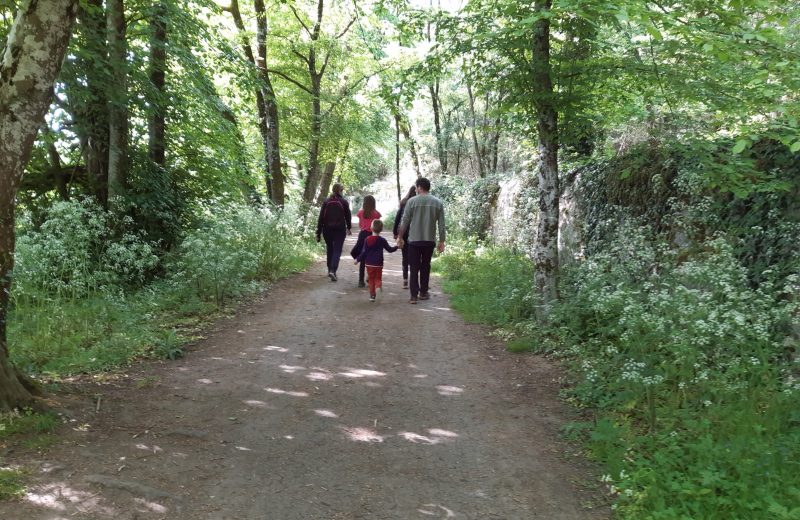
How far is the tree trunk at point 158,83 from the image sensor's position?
8.98 metres

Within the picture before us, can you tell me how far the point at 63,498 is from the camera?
3275 millimetres

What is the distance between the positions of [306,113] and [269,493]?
20005mm

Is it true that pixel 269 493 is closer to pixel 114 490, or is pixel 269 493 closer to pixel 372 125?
pixel 114 490

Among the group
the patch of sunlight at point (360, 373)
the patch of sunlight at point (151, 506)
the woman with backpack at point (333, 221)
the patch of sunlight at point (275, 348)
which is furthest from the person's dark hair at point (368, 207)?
the patch of sunlight at point (151, 506)

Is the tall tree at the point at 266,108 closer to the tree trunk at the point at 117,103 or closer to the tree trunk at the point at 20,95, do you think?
the tree trunk at the point at 117,103

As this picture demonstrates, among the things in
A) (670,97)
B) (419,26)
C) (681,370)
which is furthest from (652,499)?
(419,26)

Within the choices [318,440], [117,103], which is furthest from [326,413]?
[117,103]

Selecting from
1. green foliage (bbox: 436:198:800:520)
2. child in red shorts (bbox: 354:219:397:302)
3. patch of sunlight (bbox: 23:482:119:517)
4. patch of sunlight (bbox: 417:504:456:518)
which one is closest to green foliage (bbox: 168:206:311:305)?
child in red shorts (bbox: 354:219:397:302)

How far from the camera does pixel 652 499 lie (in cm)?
327

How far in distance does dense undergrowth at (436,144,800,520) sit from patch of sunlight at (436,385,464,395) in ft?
3.64

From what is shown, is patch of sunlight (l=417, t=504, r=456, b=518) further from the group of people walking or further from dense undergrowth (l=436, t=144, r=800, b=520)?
the group of people walking

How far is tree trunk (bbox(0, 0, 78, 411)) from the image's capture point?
3.89 m

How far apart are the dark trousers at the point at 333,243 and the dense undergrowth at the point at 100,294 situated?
2.21m

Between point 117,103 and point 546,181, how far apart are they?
6.77m
